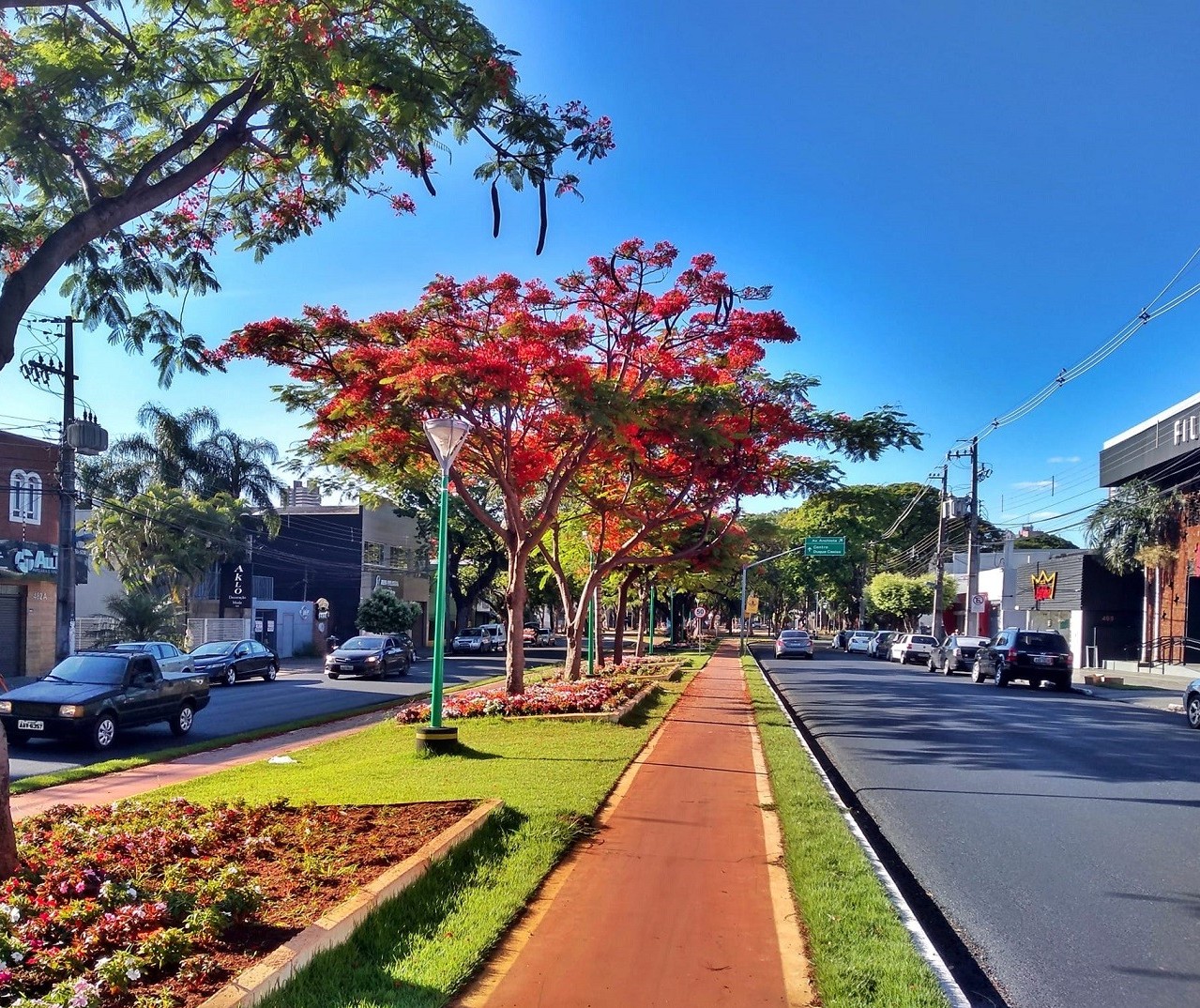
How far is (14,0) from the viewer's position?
5746 millimetres

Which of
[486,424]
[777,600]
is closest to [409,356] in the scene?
[486,424]

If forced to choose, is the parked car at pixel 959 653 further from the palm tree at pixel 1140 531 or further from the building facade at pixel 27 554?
the building facade at pixel 27 554

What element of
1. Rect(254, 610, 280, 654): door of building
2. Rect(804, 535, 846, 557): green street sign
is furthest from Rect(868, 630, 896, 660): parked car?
Rect(254, 610, 280, 654): door of building

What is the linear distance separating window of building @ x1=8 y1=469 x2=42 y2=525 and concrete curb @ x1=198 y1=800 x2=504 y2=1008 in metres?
25.3

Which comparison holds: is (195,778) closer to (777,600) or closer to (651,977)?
(651,977)

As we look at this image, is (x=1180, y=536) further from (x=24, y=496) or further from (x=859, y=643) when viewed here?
(x=24, y=496)

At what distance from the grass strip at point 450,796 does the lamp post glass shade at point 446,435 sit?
3419mm

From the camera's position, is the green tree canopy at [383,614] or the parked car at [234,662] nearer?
the parked car at [234,662]

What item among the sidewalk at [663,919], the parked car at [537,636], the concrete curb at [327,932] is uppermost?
the concrete curb at [327,932]

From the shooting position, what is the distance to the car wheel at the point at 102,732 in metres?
14.6

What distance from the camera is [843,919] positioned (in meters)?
5.90

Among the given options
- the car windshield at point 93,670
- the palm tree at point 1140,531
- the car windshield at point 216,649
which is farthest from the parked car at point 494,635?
the car windshield at point 93,670

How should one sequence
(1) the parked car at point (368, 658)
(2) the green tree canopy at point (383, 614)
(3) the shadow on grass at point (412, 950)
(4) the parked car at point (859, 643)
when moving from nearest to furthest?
(3) the shadow on grass at point (412, 950), (1) the parked car at point (368, 658), (2) the green tree canopy at point (383, 614), (4) the parked car at point (859, 643)

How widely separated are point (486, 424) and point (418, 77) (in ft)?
33.6
